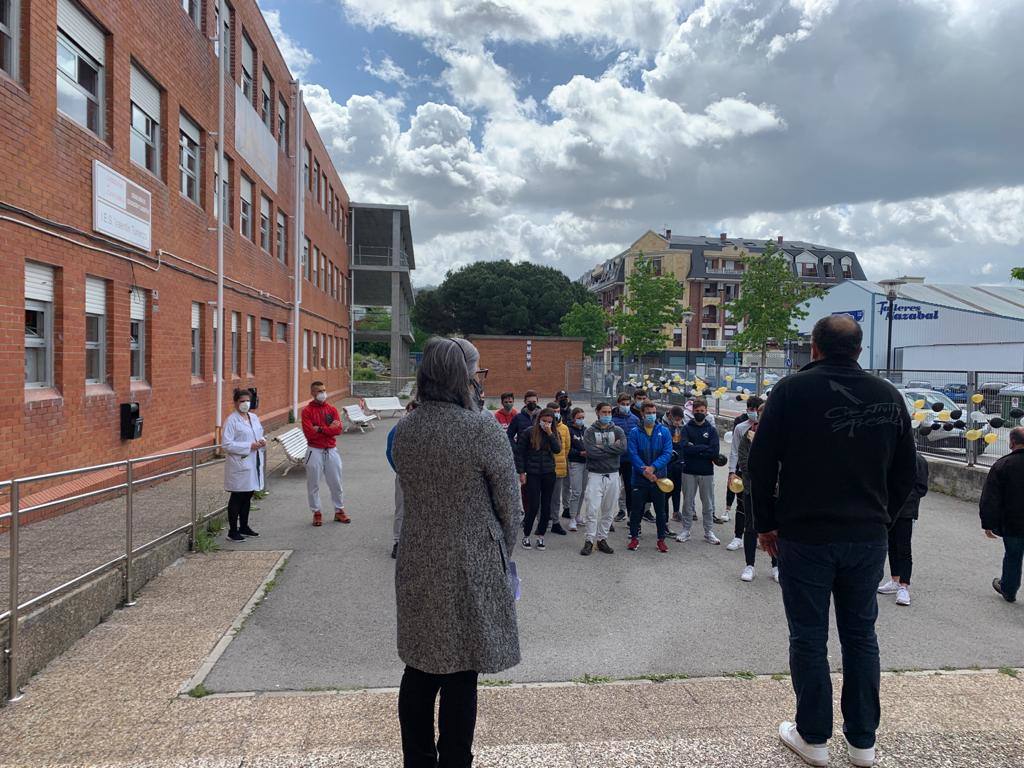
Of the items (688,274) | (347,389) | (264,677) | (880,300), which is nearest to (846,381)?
(264,677)

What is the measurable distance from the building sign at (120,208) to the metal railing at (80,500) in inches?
141

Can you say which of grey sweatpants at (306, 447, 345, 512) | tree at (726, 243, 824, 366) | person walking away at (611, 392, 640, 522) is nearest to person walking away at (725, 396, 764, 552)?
person walking away at (611, 392, 640, 522)

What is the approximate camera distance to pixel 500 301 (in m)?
62.0

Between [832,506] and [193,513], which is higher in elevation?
[832,506]

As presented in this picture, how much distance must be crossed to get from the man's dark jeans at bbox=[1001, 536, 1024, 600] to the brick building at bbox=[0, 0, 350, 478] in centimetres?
939

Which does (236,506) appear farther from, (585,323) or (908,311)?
(585,323)

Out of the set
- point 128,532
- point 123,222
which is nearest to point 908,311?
point 123,222

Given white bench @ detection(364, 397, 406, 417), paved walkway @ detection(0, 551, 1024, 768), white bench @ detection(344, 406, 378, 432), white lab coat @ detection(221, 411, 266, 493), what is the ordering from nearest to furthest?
paved walkway @ detection(0, 551, 1024, 768), white lab coat @ detection(221, 411, 266, 493), white bench @ detection(344, 406, 378, 432), white bench @ detection(364, 397, 406, 417)

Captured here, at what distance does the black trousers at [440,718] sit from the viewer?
259cm

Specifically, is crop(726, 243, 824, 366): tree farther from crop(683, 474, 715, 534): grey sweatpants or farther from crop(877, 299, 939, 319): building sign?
crop(683, 474, 715, 534): grey sweatpants

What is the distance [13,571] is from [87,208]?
6.13 m

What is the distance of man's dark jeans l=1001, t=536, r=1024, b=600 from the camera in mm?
6005

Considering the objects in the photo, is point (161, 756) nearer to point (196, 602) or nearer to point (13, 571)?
point (13, 571)

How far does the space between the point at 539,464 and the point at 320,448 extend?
114 inches
